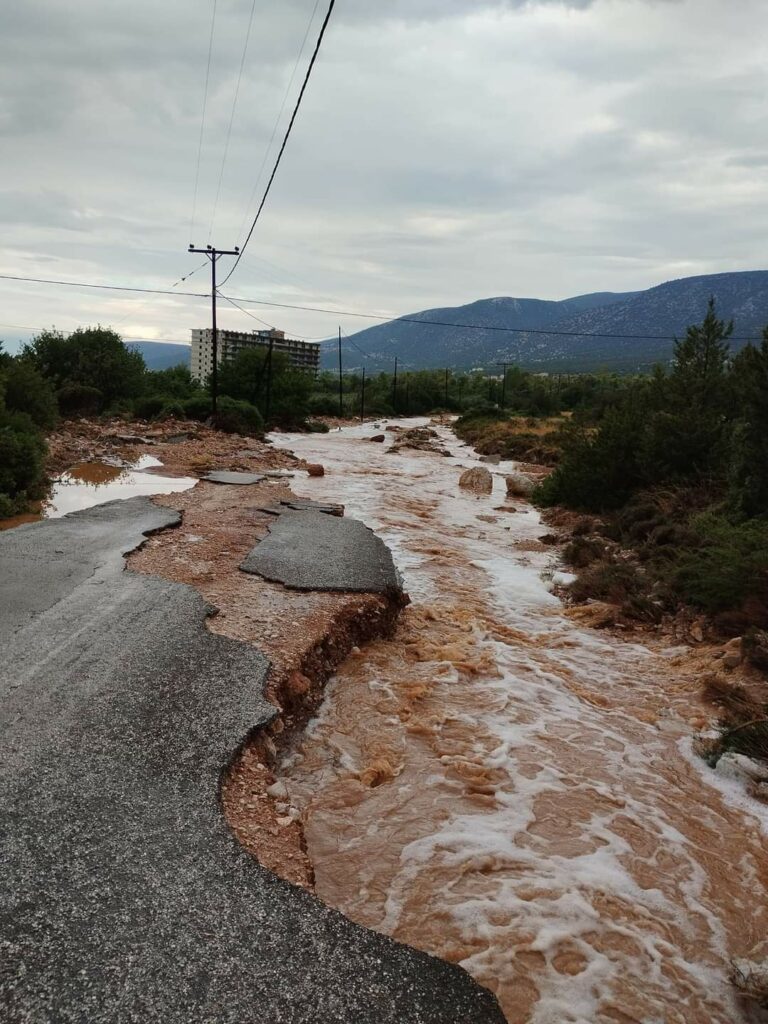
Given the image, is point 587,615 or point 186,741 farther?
point 587,615

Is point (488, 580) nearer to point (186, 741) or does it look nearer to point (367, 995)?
point (186, 741)

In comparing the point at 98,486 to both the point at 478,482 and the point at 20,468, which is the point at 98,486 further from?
the point at 478,482

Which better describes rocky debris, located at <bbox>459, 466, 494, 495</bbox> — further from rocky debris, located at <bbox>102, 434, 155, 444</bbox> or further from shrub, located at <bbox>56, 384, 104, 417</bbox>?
shrub, located at <bbox>56, 384, 104, 417</bbox>

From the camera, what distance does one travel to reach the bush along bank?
7.71 meters

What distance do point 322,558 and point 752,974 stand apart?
6517mm

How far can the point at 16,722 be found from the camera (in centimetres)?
421

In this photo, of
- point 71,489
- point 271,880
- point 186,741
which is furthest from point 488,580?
point 71,489

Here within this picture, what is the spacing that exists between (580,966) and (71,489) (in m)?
13.6

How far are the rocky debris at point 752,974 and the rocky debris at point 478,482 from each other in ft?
56.5

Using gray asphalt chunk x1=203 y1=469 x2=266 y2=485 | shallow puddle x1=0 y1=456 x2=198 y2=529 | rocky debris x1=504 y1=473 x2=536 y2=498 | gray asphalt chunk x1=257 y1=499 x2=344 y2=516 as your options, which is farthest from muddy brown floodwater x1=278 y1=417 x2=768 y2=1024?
rocky debris x1=504 y1=473 x2=536 y2=498

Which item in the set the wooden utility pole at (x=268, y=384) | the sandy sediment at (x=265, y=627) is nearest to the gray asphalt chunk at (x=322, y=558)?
the sandy sediment at (x=265, y=627)

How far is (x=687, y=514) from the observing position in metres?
12.7

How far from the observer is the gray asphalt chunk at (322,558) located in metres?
7.93

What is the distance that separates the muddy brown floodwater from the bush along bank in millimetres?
887
